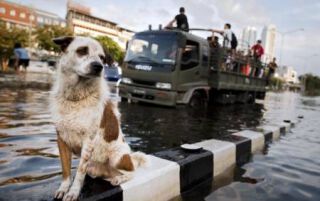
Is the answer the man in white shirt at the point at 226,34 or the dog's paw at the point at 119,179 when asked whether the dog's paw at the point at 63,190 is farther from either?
the man in white shirt at the point at 226,34

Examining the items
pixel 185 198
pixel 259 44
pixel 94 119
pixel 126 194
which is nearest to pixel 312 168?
pixel 185 198

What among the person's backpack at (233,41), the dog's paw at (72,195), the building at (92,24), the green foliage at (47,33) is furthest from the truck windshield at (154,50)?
the building at (92,24)

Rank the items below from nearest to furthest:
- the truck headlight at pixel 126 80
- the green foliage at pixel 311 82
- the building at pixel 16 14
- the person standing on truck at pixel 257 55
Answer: the truck headlight at pixel 126 80 → the person standing on truck at pixel 257 55 → the building at pixel 16 14 → the green foliage at pixel 311 82

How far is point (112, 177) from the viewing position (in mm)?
3025

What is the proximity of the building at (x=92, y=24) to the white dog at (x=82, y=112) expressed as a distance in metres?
94.7

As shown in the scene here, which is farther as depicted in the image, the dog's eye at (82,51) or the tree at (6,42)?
the tree at (6,42)

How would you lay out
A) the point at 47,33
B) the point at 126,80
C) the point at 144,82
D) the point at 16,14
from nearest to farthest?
the point at 144,82
the point at 126,80
the point at 47,33
the point at 16,14

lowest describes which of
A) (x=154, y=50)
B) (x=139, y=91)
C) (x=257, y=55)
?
(x=139, y=91)

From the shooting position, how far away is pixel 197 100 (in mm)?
12914

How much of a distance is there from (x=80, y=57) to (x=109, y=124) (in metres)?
0.63

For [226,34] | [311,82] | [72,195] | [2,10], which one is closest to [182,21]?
[226,34]

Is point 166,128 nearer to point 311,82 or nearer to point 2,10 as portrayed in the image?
point 2,10

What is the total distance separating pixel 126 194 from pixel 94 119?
74cm

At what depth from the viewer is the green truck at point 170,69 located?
37.8 feet
